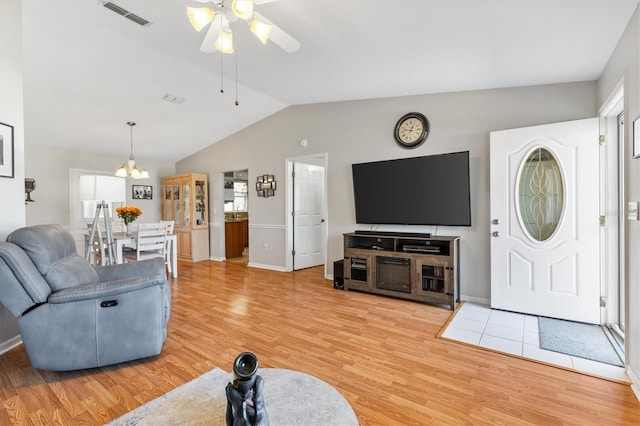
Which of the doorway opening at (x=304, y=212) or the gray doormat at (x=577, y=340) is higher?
the doorway opening at (x=304, y=212)

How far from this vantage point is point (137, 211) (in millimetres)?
4891

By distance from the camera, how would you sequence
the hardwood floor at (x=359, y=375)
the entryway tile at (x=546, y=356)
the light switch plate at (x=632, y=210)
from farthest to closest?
1. the entryway tile at (x=546, y=356)
2. the light switch plate at (x=632, y=210)
3. the hardwood floor at (x=359, y=375)

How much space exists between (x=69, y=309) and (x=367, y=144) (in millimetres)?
3720

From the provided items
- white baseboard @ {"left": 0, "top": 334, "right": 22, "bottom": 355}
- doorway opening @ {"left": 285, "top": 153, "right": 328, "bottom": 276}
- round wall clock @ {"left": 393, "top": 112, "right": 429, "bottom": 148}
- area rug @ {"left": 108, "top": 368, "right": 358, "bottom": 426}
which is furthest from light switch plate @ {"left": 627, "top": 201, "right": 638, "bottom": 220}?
white baseboard @ {"left": 0, "top": 334, "right": 22, "bottom": 355}

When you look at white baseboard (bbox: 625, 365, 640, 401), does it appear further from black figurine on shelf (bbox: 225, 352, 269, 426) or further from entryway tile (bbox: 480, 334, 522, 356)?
black figurine on shelf (bbox: 225, 352, 269, 426)

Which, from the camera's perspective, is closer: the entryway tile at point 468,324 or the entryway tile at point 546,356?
the entryway tile at point 546,356

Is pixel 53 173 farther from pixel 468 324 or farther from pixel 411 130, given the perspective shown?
pixel 468 324

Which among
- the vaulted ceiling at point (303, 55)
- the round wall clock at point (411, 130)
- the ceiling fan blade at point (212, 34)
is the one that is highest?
the vaulted ceiling at point (303, 55)

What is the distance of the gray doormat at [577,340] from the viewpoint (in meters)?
2.35

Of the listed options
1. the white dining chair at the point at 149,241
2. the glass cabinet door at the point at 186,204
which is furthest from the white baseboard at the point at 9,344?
the glass cabinet door at the point at 186,204

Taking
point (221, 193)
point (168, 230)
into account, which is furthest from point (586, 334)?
point (221, 193)

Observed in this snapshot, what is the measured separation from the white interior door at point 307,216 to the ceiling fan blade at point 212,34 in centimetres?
320

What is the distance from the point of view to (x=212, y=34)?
2.17 m

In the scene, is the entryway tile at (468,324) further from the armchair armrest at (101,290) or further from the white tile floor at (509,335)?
the armchair armrest at (101,290)
